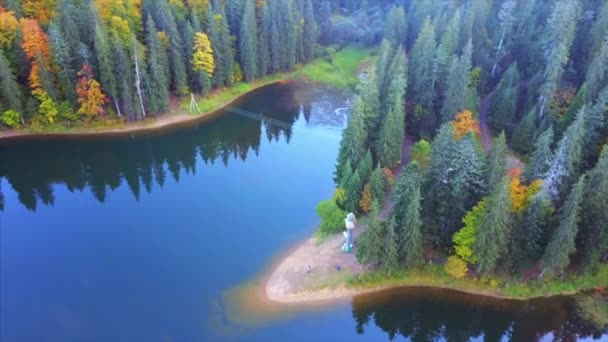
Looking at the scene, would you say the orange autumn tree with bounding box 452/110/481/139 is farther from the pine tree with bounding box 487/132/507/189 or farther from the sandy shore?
the sandy shore

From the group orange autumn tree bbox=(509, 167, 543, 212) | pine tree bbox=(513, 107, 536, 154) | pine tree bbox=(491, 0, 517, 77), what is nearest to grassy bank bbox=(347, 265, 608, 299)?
orange autumn tree bbox=(509, 167, 543, 212)

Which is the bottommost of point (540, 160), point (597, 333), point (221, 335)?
point (597, 333)

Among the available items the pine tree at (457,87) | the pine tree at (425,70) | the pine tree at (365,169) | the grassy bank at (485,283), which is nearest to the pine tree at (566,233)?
the grassy bank at (485,283)

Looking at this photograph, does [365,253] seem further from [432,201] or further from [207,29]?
[207,29]

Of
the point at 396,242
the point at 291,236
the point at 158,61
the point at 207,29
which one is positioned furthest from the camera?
the point at 207,29

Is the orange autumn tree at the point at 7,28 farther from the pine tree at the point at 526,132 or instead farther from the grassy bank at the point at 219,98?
the pine tree at the point at 526,132

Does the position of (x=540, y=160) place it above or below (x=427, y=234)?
above

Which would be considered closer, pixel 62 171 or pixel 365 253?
pixel 365 253

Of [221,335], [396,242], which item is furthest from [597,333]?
[221,335]
